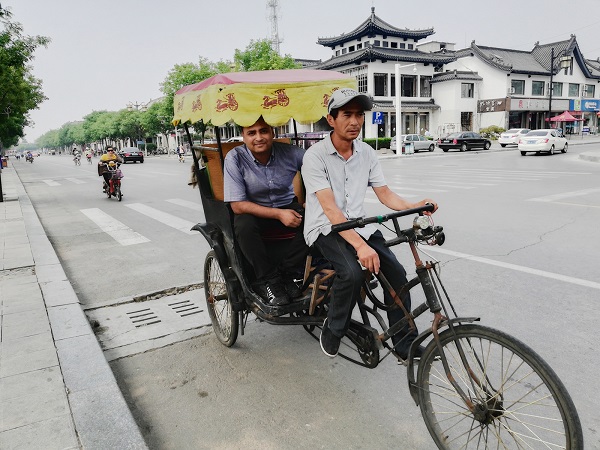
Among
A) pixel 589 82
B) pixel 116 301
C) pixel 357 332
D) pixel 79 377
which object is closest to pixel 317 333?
pixel 357 332

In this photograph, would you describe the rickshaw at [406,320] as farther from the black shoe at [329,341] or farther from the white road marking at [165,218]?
the white road marking at [165,218]

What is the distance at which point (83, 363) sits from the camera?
317 centimetres

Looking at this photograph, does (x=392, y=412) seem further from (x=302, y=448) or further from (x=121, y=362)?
(x=121, y=362)

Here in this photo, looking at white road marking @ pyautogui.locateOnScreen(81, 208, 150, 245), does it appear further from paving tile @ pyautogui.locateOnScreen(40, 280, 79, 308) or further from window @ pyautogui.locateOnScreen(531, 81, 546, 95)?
window @ pyautogui.locateOnScreen(531, 81, 546, 95)

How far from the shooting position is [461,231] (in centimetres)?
713

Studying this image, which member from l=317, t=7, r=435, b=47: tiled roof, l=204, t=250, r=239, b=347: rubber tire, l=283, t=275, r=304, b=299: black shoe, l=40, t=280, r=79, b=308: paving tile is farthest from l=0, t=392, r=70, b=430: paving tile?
l=317, t=7, r=435, b=47: tiled roof

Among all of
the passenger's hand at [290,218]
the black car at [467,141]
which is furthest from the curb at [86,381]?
the black car at [467,141]

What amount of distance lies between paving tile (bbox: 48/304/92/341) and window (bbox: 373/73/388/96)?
41.5 metres

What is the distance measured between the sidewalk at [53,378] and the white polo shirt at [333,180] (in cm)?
155

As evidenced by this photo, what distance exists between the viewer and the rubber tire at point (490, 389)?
1.83m

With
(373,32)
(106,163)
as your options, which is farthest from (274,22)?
(106,163)

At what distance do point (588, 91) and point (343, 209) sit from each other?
2543 inches

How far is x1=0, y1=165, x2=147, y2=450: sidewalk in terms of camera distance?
94.3 inches

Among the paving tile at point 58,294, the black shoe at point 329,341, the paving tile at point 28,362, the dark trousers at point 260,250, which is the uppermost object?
the dark trousers at point 260,250
